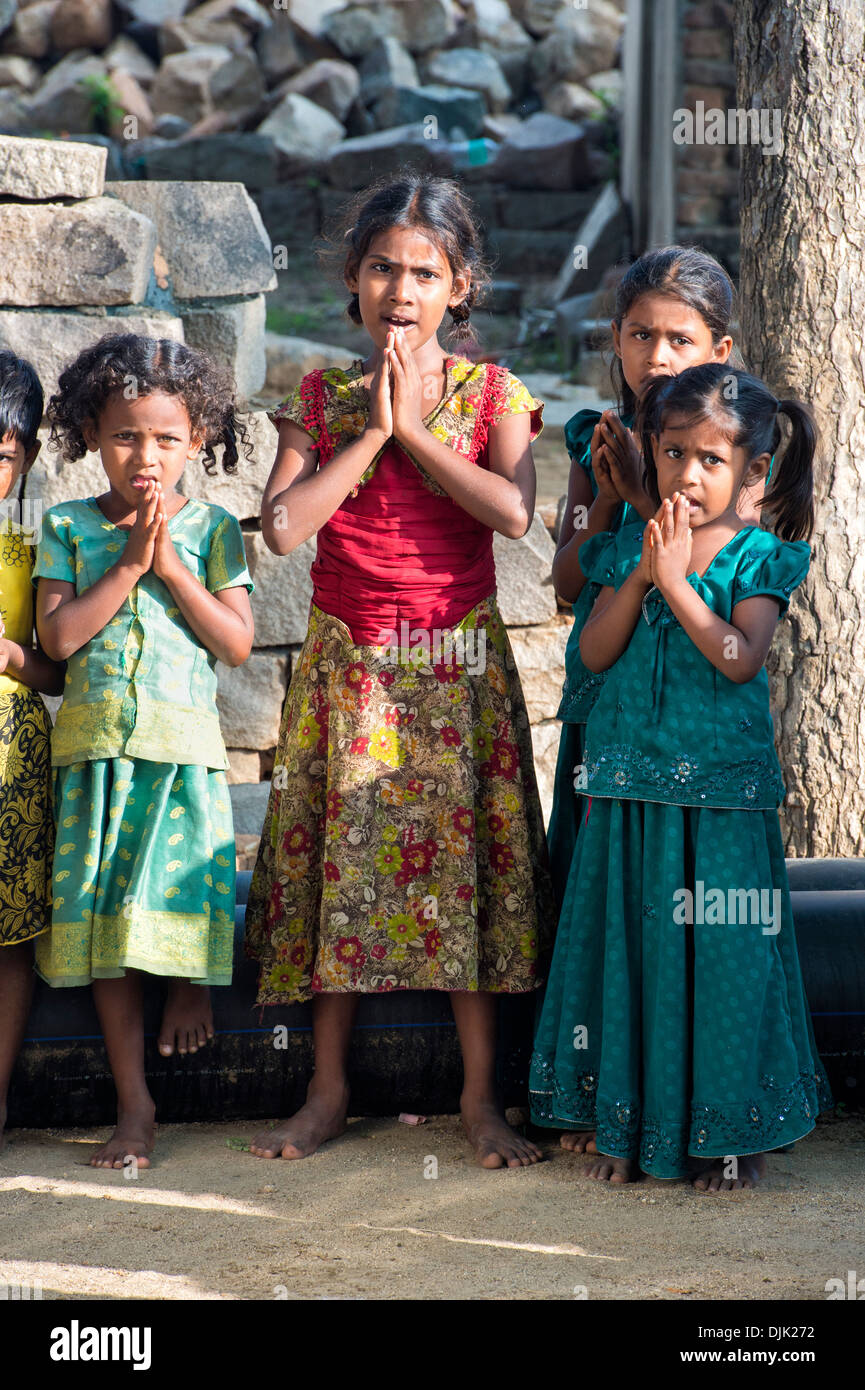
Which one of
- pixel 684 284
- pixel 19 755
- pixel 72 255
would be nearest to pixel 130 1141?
pixel 19 755

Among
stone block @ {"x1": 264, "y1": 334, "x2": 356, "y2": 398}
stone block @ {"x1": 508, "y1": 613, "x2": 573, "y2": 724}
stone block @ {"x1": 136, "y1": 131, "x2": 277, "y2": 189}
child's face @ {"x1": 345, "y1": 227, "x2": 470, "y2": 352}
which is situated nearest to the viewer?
child's face @ {"x1": 345, "y1": 227, "x2": 470, "y2": 352}

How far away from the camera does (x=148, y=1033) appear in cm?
278

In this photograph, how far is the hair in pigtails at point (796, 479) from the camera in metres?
2.65

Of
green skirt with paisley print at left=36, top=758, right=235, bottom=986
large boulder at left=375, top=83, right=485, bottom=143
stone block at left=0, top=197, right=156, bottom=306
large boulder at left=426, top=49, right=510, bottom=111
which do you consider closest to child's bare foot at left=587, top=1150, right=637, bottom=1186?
green skirt with paisley print at left=36, top=758, right=235, bottom=986

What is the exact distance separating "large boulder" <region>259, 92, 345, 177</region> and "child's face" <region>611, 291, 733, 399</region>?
986 cm

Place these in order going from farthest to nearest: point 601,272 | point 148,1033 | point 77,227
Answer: point 601,272 < point 77,227 < point 148,1033

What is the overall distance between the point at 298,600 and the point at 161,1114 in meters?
2.37

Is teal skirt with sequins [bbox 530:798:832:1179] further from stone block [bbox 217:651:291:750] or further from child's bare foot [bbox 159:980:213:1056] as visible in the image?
stone block [bbox 217:651:291:750]

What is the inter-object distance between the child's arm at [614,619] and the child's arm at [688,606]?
0.12 ft

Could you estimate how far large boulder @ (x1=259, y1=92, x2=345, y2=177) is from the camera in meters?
11.8

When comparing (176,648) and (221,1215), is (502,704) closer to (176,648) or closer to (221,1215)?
(176,648)

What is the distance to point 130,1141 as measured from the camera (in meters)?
2.65

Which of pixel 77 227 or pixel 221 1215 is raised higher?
pixel 77 227

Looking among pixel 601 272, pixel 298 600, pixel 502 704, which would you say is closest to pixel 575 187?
pixel 601 272
